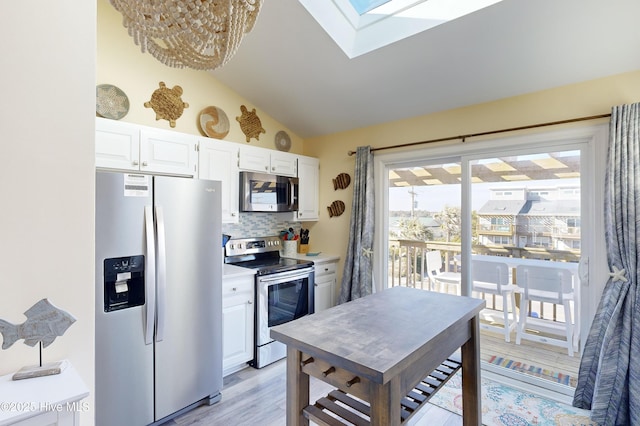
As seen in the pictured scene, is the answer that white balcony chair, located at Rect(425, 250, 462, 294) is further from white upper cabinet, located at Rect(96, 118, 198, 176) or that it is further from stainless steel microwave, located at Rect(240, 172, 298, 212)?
white upper cabinet, located at Rect(96, 118, 198, 176)

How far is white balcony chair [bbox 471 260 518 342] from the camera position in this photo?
8.94 feet

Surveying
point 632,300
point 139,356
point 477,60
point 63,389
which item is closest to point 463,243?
point 632,300

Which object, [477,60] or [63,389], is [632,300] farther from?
[63,389]

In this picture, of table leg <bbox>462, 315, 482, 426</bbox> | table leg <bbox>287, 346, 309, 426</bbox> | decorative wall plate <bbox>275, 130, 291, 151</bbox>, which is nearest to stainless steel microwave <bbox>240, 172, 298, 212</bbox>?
decorative wall plate <bbox>275, 130, 291, 151</bbox>

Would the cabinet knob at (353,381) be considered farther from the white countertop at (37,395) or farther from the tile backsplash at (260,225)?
the tile backsplash at (260,225)

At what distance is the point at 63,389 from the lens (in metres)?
0.87

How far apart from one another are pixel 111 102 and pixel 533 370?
4.10m

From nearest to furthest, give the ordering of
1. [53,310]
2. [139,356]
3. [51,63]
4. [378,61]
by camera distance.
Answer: [53,310], [51,63], [139,356], [378,61]

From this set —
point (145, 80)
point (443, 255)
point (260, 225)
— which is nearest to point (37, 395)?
point (145, 80)

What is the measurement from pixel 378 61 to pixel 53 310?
8.61 feet

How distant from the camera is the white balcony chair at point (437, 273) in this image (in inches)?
120

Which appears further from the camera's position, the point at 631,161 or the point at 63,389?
the point at 631,161

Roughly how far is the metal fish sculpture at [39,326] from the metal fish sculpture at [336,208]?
9.59 feet

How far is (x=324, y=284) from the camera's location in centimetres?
353
